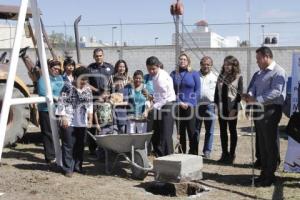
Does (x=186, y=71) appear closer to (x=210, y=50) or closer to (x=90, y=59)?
(x=210, y=50)

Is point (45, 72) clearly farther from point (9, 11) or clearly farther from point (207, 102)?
point (9, 11)

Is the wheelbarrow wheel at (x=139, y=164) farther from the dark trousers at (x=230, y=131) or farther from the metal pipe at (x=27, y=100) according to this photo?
the dark trousers at (x=230, y=131)

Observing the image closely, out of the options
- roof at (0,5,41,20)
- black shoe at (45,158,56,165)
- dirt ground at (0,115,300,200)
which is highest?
A: roof at (0,5,41,20)

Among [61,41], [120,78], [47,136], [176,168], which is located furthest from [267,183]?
[61,41]

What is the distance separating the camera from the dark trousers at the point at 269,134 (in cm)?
705

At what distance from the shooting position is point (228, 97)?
8812 millimetres

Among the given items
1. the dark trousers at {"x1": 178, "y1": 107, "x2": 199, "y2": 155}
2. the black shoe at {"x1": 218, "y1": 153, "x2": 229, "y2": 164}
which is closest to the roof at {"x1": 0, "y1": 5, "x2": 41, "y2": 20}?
the dark trousers at {"x1": 178, "y1": 107, "x2": 199, "y2": 155}

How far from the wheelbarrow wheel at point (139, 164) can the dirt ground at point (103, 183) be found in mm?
118

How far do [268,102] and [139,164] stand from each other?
2.07 metres

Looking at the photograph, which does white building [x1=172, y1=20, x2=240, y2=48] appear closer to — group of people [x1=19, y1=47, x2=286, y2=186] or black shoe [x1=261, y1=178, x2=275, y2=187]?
group of people [x1=19, y1=47, x2=286, y2=186]

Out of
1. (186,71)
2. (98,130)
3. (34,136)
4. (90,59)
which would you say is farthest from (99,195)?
(90,59)

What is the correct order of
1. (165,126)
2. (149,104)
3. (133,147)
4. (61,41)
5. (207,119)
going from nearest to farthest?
1. (133,147)
2. (165,126)
3. (149,104)
4. (207,119)
5. (61,41)

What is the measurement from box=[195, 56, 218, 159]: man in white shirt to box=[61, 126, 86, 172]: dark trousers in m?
2.22

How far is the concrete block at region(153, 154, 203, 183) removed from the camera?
676 cm
